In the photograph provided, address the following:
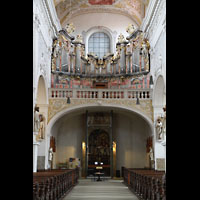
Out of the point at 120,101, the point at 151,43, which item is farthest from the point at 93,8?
the point at 120,101

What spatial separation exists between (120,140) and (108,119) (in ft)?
6.38

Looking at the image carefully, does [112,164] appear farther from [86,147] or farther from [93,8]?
[93,8]

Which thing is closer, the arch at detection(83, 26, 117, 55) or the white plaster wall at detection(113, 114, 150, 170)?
the white plaster wall at detection(113, 114, 150, 170)

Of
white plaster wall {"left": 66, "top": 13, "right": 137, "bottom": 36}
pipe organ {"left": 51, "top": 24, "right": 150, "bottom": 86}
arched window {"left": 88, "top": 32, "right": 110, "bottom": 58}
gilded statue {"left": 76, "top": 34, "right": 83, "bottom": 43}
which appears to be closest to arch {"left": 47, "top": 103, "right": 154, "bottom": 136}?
pipe organ {"left": 51, "top": 24, "right": 150, "bottom": 86}

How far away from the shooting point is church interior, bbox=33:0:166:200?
1803 cm

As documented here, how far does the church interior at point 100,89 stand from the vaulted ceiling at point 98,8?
0.07m

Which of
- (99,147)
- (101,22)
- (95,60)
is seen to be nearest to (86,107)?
(95,60)

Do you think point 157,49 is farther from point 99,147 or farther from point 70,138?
point 70,138

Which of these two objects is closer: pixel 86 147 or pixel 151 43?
pixel 151 43

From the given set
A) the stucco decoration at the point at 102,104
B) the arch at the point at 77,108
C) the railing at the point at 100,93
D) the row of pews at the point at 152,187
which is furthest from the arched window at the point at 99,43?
the row of pews at the point at 152,187

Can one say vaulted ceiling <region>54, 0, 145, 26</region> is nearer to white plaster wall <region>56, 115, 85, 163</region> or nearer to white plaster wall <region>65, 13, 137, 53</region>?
white plaster wall <region>65, 13, 137, 53</region>

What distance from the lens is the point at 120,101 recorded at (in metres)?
18.9

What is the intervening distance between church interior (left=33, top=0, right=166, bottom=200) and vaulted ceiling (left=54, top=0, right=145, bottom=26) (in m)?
0.07
